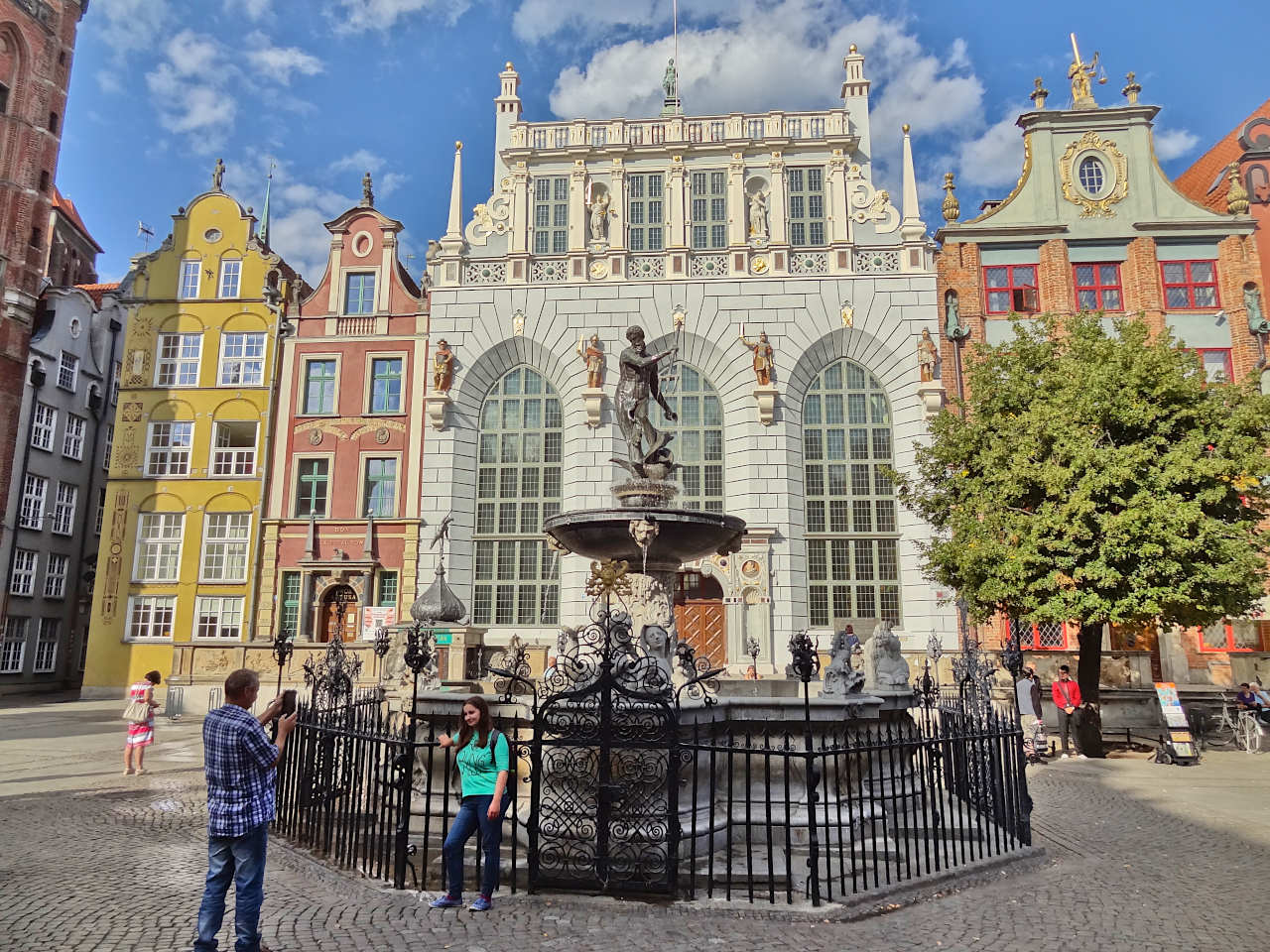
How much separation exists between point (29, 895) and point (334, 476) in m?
24.3

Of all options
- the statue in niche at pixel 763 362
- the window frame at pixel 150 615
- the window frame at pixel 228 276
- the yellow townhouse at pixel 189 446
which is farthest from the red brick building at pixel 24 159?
the statue in niche at pixel 763 362

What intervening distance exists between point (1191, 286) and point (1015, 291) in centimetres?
577

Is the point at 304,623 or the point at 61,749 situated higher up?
the point at 304,623

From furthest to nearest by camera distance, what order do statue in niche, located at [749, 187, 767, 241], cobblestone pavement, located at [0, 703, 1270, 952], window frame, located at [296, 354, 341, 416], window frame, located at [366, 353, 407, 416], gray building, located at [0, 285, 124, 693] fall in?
gray building, located at [0, 285, 124, 693]
window frame, located at [296, 354, 341, 416]
window frame, located at [366, 353, 407, 416]
statue in niche, located at [749, 187, 767, 241]
cobblestone pavement, located at [0, 703, 1270, 952]

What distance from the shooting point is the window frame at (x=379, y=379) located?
3062cm

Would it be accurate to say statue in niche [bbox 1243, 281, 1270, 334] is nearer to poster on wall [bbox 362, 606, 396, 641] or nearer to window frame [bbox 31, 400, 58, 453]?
poster on wall [bbox 362, 606, 396, 641]

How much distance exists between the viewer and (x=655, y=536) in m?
10.7

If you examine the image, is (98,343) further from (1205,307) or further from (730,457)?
(1205,307)

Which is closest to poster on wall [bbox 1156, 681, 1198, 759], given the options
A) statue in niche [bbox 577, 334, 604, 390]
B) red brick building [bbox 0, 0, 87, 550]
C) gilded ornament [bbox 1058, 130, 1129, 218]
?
statue in niche [bbox 577, 334, 604, 390]

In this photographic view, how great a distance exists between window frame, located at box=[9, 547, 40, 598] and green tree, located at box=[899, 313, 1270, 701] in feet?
108

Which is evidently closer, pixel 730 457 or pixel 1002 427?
pixel 1002 427

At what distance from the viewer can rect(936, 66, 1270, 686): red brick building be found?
2920 cm

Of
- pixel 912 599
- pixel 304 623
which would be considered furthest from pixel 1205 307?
pixel 304 623

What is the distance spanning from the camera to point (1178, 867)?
8148 millimetres
